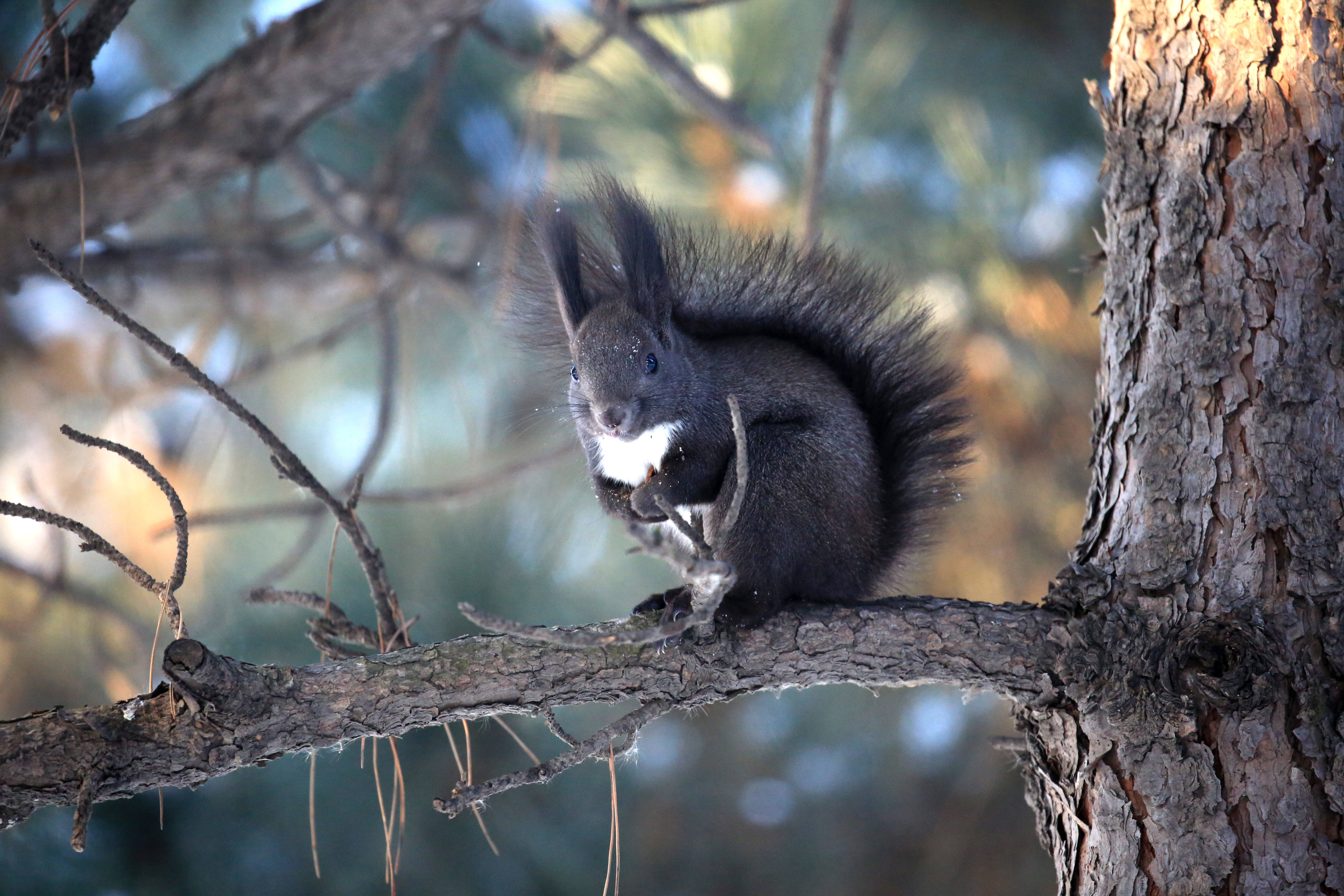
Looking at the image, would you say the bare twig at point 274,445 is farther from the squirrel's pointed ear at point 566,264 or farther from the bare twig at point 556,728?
the squirrel's pointed ear at point 566,264

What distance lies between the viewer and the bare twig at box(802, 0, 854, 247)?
2078mm

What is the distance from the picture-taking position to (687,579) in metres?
1.03

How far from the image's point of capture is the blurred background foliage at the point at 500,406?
98.3 inches

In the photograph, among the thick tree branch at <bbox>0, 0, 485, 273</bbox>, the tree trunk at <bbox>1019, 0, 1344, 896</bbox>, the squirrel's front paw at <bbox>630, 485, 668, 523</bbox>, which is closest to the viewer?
the tree trunk at <bbox>1019, 0, 1344, 896</bbox>

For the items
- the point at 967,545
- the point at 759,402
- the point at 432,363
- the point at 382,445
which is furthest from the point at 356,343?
the point at 759,402

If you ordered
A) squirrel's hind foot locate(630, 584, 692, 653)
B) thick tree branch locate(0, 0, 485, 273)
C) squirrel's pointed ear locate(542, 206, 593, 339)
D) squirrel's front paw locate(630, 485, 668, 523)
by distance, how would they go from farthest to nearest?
thick tree branch locate(0, 0, 485, 273)
squirrel's pointed ear locate(542, 206, 593, 339)
squirrel's front paw locate(630, 485, 668, 523)
squirrel's hind foot locate(630, 584, 692, 653)

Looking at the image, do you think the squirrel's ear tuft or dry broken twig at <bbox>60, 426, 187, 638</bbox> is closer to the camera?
dry broken twig at <bbox>60, 426, 187, 638</bbox>

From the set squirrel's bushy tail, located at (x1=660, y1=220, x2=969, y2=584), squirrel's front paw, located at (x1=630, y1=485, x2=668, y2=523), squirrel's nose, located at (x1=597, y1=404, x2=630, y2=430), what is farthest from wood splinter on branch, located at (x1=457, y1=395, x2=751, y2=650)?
squirrel's bushy tail, located at (x1=660, y1=220, x2=969, y2=584)

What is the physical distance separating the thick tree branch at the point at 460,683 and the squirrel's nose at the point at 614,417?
0.30 metres

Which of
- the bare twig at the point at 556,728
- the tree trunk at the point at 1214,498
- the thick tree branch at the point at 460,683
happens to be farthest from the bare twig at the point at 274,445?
the tree trunk at the point at 1214,498

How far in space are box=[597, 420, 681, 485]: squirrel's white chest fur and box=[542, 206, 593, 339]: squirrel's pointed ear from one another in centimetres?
20

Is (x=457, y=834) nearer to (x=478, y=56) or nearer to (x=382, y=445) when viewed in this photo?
(x=382, y=445)

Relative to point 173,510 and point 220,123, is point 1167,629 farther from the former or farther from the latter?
point 220,123

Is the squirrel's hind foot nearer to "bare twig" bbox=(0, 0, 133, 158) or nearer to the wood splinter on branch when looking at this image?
the wood splinter on branch
